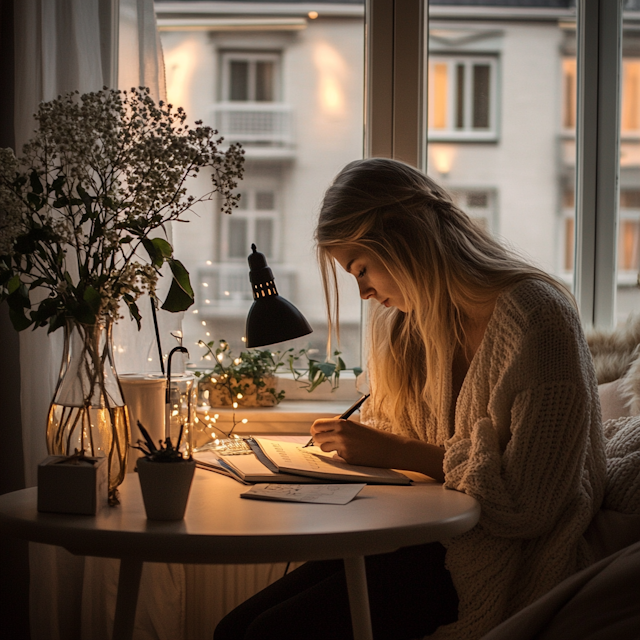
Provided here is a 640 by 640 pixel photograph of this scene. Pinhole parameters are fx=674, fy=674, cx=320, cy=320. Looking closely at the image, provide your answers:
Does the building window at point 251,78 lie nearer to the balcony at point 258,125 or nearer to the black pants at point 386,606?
the balcony at point 258,125

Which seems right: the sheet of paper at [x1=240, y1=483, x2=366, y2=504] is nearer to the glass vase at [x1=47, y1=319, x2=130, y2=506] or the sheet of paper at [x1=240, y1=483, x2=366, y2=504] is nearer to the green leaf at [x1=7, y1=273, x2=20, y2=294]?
the glass vase at [x1=47, y1=319, x2=130, y2=506]

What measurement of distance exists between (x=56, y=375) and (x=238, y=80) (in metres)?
1.01

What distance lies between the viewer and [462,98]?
202 cm

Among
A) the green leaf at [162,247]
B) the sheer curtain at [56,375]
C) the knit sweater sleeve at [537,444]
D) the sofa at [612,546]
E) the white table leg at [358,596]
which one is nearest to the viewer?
the sofa at [612,546]

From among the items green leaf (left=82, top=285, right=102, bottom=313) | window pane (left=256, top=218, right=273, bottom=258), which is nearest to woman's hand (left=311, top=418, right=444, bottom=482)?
green leaf (left=82, top=285, right=102, bottom=313)

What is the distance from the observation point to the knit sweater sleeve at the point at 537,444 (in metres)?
1.07

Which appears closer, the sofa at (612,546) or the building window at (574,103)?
the sofa at (612,546)

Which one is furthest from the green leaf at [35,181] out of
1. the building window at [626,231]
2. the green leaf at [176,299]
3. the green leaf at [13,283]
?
the building window at [626,231]

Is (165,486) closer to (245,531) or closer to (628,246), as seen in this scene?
(245,531)

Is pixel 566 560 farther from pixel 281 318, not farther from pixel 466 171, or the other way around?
pixel 466 171

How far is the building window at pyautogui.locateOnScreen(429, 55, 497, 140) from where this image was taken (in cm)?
201

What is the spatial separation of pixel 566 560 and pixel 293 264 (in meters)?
1.21

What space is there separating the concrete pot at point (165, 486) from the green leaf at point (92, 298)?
27cm

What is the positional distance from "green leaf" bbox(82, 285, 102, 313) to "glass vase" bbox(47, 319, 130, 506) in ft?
0.09
